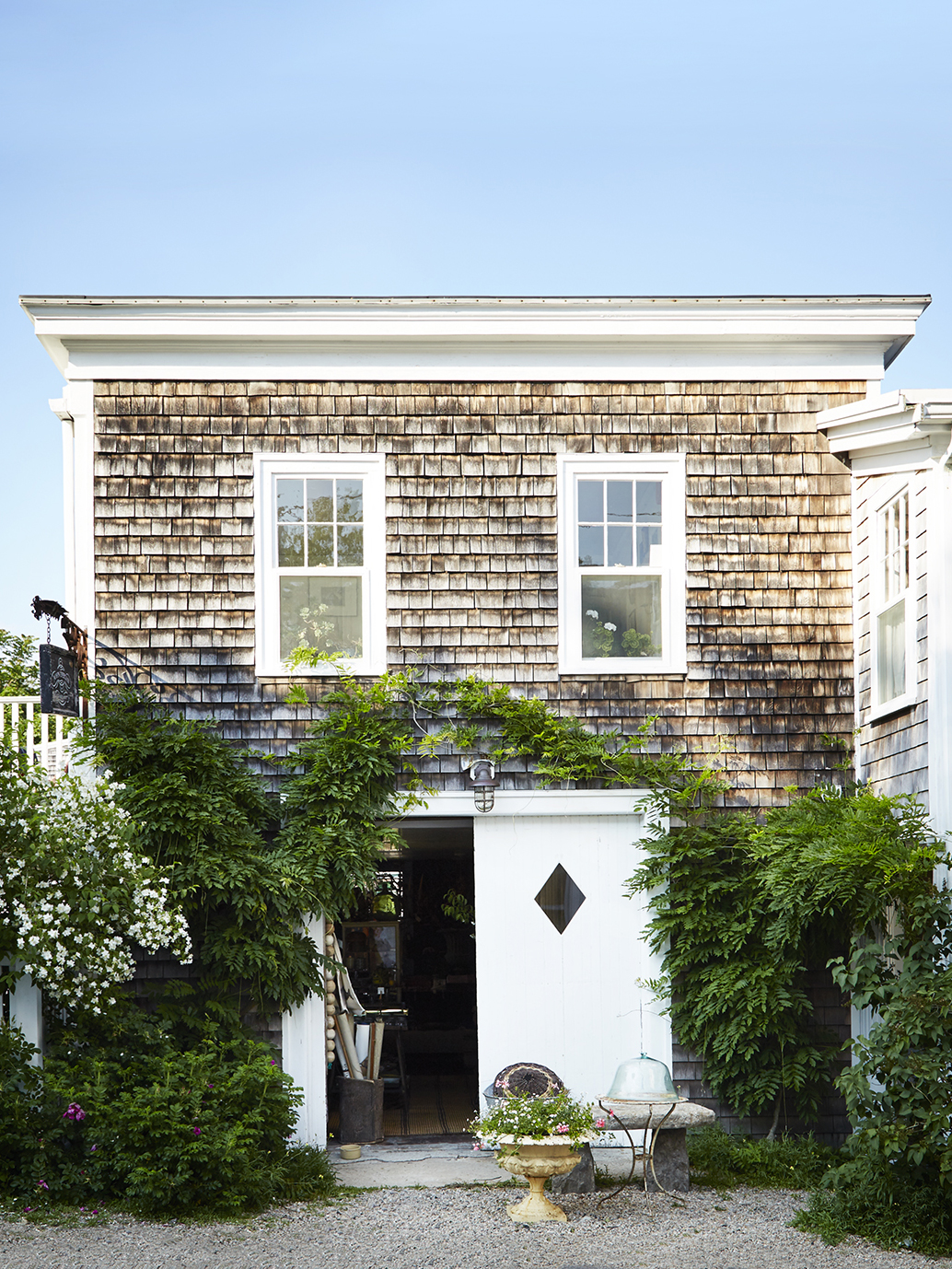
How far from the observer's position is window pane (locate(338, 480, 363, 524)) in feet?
25.9

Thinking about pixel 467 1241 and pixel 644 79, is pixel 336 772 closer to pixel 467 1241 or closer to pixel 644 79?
pixel 467 1241

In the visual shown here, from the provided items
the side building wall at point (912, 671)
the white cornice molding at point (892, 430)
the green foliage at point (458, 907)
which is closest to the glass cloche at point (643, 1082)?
the side building wall at point (912, 671)

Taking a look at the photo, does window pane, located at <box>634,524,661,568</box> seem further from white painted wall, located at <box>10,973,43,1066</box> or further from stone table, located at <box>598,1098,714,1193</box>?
white painted wall, located at <box>10,973,43,1066</box>

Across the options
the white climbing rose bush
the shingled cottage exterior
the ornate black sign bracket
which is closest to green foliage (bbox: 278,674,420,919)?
the shingled cottage exterior

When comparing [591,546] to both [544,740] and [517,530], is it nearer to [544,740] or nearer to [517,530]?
[517,530]

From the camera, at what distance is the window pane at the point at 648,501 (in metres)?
7.96

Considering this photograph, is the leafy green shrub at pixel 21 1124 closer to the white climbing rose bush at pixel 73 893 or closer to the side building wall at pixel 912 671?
the white climbing rose bush at pixel 73 893

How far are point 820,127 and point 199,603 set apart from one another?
1201cm

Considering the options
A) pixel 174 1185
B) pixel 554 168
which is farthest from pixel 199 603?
pixel 554 168

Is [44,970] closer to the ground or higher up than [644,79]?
closer to the ground

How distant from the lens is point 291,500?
7867 millimetres

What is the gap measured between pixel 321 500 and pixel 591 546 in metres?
2.00

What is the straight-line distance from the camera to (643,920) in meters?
7.70

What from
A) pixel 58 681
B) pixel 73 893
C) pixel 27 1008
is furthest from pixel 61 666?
pixel 27 1008
